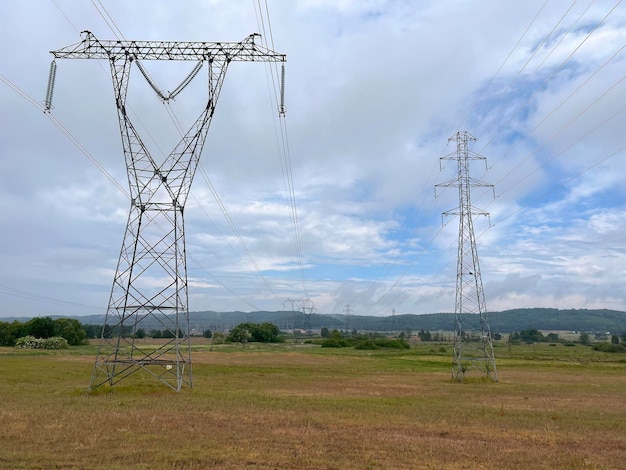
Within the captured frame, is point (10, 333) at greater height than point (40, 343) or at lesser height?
greater

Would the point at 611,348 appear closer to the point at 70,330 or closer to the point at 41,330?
the point at 70,330

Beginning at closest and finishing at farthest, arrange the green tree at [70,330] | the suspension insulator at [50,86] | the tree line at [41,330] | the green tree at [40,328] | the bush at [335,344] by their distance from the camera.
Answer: the suspension insulator at [50,86] < the tree line at [41,330] < the green tree at [40,328] < the green tree at [70,330] < the bush at [335,344]

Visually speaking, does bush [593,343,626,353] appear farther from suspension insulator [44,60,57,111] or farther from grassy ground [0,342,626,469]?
suspension insulator [44,60,57,111]

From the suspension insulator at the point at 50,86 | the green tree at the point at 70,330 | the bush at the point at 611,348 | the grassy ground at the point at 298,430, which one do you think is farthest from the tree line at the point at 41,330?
the bush at the point at 611,348

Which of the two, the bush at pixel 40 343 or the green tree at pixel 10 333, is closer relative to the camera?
the bush at pixel 40 343

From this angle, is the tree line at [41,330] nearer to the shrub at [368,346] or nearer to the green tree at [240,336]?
the green tree at [240,336]

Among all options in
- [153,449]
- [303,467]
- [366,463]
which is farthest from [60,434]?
[366,463]

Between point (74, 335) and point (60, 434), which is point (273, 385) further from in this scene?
point (74, 335)

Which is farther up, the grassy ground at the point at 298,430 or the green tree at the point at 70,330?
the green tree at the point at 70,330

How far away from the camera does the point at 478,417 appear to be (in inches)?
1053

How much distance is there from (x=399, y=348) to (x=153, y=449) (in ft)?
474

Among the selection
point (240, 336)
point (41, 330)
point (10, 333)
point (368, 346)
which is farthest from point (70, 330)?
point (368, 346)

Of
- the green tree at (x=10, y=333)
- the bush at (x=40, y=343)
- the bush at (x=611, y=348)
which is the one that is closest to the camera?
the bush at (x=40, y=343)

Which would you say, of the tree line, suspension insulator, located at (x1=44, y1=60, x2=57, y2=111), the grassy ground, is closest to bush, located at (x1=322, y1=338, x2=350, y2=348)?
the tree line
